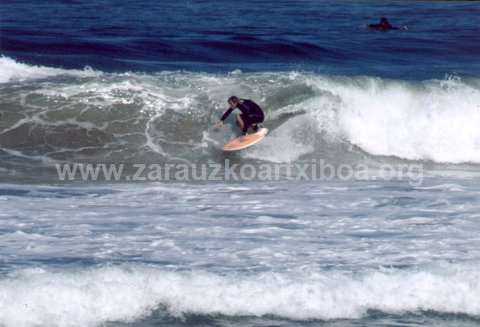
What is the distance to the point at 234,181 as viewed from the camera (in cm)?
1374

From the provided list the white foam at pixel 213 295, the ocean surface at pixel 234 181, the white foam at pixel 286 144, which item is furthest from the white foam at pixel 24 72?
the white foam at pixel 213 295

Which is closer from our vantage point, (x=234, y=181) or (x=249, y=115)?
(x=234, y=181)

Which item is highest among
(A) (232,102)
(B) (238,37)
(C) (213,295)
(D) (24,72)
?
(B) (238,37)

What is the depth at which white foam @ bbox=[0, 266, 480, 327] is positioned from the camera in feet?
26.7

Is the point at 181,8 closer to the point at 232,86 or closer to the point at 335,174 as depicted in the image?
the point at 232,86

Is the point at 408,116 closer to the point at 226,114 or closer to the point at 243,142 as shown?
the point at 243,142

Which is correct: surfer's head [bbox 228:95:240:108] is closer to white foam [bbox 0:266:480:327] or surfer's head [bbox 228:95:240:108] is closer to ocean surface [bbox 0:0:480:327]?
ocean surface [bbox 0:0:480:327]

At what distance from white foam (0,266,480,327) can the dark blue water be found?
42.2 feet

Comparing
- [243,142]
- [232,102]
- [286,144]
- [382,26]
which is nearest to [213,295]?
[243,142]

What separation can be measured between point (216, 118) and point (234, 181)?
9.43 feet

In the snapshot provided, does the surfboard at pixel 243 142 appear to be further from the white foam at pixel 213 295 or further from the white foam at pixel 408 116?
the white foam at pixel 213 295

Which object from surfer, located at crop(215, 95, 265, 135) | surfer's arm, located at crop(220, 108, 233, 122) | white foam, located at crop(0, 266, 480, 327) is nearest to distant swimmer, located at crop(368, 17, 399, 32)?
surfer, located at crop(215, 95, 265, 135)

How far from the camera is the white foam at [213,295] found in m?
8.14

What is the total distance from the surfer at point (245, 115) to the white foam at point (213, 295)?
677cm
